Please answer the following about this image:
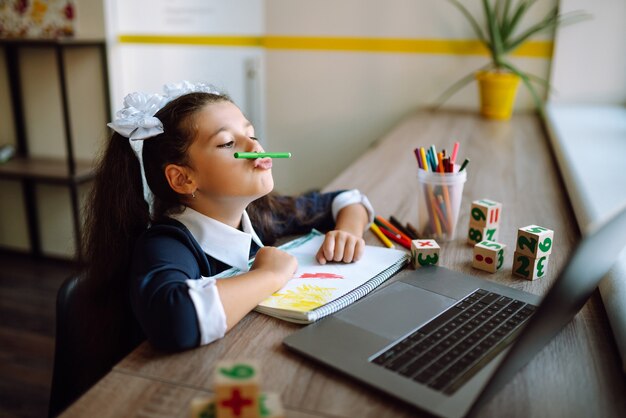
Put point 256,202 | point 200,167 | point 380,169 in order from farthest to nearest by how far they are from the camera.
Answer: point 380,169 → point 256,202 → point 200,167

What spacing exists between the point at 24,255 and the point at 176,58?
57.9 inches

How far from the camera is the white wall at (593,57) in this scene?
238cm

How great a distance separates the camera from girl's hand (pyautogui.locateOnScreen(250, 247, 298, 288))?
965 mm

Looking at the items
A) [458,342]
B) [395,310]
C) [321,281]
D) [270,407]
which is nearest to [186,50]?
[321,281]

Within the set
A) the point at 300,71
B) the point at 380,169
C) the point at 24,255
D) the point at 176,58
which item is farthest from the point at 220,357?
the point at 24,255

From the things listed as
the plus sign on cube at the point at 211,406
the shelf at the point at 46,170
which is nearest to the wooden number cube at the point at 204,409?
the plus sign on cube at the point at 211,406

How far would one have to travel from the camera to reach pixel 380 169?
180 centimetres

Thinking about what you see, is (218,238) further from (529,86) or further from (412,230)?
(529,86)

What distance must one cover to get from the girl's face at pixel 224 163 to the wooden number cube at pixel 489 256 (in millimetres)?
408

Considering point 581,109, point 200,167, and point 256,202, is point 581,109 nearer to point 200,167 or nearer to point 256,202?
point 256,202

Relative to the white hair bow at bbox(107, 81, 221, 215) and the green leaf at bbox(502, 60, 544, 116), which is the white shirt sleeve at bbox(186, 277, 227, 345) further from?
the green leaf at bbox(502, 60, 544, 116)

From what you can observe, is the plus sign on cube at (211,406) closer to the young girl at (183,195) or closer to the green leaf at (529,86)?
the young girl at (183,195)

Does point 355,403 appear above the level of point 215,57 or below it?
below

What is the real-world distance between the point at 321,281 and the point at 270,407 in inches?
15.9
